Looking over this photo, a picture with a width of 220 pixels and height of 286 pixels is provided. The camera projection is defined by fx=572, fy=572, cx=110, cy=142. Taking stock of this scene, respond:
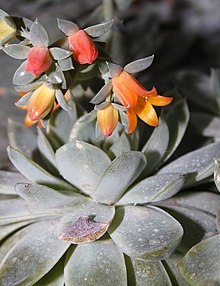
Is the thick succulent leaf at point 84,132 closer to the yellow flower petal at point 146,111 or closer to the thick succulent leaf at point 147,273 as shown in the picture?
the yellow flower petal at point 146,111

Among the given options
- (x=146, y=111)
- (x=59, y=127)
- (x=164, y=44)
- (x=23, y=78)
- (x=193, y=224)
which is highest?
(x=23, y=78)

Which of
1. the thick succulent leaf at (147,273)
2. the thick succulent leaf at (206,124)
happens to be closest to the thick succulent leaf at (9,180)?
the thick succulent leaf at (147,273)

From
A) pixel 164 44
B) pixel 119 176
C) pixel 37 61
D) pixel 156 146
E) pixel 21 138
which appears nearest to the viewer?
pixel 37 61

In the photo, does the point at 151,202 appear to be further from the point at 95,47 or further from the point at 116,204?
the point at 95,47

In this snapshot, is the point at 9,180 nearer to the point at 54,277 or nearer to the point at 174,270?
the point at 54,277

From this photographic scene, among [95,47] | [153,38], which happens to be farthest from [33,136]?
[153,38]

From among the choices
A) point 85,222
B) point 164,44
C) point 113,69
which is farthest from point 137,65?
point 164,44

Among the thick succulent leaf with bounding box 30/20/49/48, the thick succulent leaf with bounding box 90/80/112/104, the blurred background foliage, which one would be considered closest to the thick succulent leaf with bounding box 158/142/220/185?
the blurred background foliage
